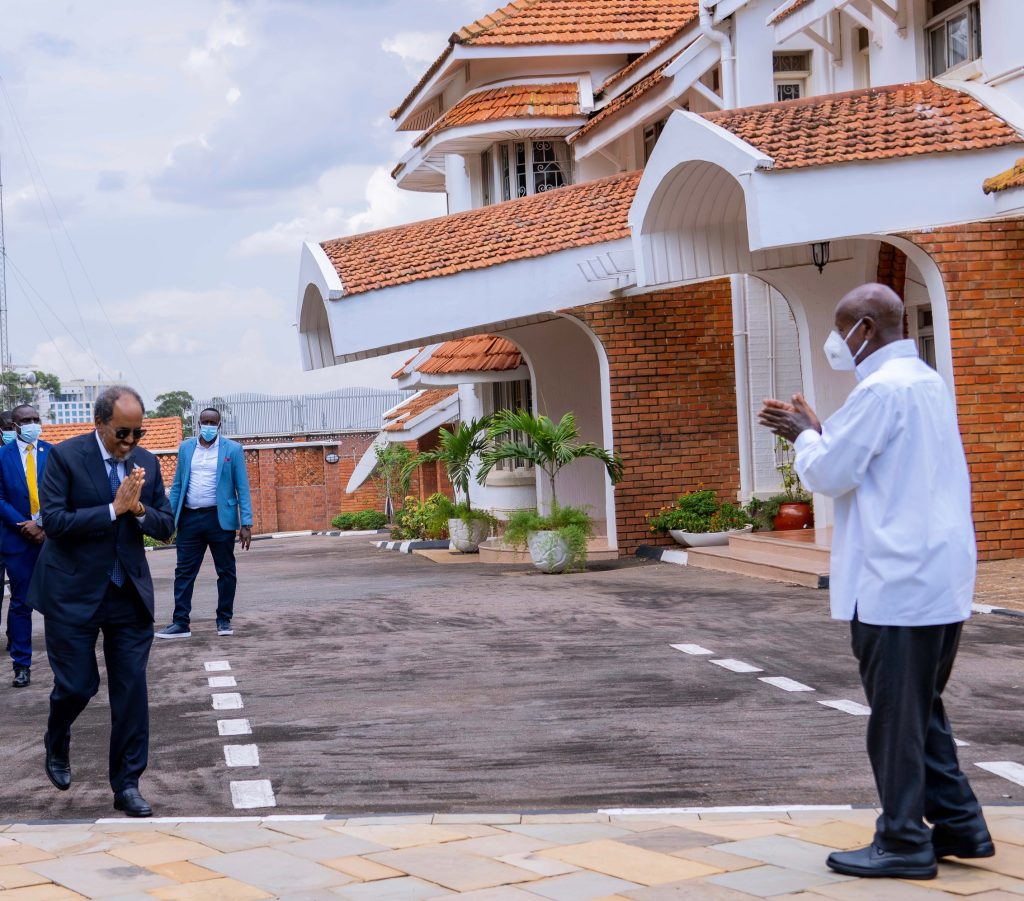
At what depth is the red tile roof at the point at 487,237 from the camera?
18500mm

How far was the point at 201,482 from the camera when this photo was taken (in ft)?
42.1

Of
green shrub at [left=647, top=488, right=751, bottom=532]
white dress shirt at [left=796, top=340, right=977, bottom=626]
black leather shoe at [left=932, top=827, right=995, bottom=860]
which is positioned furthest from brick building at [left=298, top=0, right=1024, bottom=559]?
black leather shoe at [left=932, top=827, right=995, bottom=860]

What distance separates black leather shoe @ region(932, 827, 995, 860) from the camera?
4812 millimetres

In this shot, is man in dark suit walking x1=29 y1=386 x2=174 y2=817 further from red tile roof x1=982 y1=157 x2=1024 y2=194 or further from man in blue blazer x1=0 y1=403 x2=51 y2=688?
red tile roof x1=982 y1=157 x2=1024 y2=194

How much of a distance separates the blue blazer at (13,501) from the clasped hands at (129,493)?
4549 millimetres

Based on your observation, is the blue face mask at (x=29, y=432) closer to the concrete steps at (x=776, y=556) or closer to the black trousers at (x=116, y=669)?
the black trousers at (x=116, y=669)

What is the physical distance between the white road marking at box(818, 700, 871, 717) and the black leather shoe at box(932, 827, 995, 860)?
299 cm

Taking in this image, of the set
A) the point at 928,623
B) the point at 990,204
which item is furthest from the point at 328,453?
the point at 928,623

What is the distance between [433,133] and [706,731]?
1756 centimetres

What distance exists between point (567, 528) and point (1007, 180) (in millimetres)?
6393

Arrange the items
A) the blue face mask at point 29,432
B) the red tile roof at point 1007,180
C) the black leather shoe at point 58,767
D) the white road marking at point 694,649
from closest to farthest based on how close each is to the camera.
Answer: the black leather shoe at point 58,767, the white road marking at point 694,649, the blue face mask at point 29,432, the red tile roof at point 1007,180

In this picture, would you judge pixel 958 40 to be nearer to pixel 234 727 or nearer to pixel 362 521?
pixel 234 727

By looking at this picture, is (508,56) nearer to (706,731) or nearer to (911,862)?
(706,731)

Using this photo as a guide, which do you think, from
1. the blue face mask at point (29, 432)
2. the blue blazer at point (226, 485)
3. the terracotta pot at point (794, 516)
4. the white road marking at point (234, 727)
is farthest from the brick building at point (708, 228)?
the white road marking at point (234, 727)
